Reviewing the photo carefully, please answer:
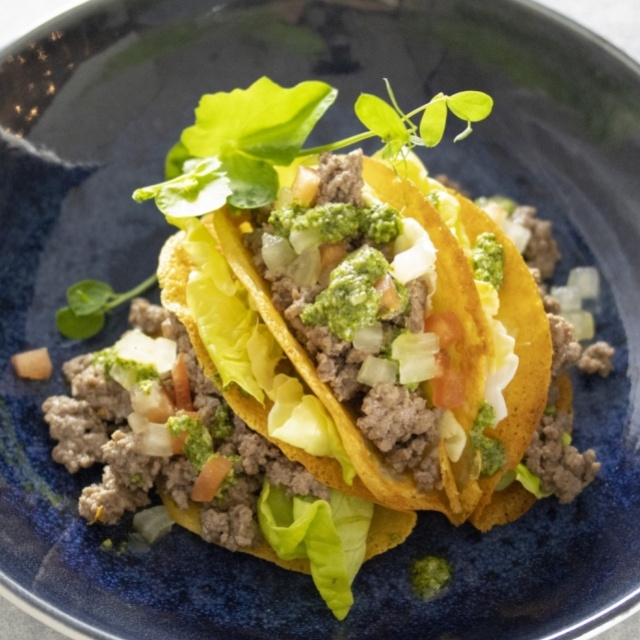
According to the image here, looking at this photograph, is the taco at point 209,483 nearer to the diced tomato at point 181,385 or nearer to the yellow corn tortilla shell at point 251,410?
the diced tomato at point 181,385

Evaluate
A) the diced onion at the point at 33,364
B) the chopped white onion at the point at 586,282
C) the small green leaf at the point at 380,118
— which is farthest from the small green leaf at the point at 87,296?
the chopped white onion at the point at 586,282

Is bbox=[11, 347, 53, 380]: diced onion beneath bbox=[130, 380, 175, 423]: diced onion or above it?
above

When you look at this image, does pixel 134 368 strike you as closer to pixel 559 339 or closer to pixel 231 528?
pixel 231 528

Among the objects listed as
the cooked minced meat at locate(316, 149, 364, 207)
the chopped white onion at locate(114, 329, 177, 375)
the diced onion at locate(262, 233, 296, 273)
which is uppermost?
the cooked minced meat at locate(316, 149, 364, 207)

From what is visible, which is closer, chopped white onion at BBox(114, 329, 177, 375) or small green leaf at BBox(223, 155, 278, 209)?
small green leaf at BBox(223, 155, 278, 209)

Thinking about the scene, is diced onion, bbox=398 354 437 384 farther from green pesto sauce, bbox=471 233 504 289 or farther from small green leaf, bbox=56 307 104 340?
small green leaf, bbox=56 307 104 340

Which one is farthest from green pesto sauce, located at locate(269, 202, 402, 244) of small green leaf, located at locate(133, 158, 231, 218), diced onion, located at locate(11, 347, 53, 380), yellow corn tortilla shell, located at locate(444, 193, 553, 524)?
diced onion, located at locate(11, 347, 53, 380)

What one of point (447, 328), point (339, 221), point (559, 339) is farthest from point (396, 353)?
point (559, 339)

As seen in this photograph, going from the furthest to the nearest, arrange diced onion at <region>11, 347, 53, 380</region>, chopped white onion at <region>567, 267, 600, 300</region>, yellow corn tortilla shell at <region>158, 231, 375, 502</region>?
chopped white onion at <region>567, 267, 600, 300</region> → diced onion at <region>11, 347, 53, 380</region> → yellow corn tortilla shell at <region>158, 231, 375, 502</region>
